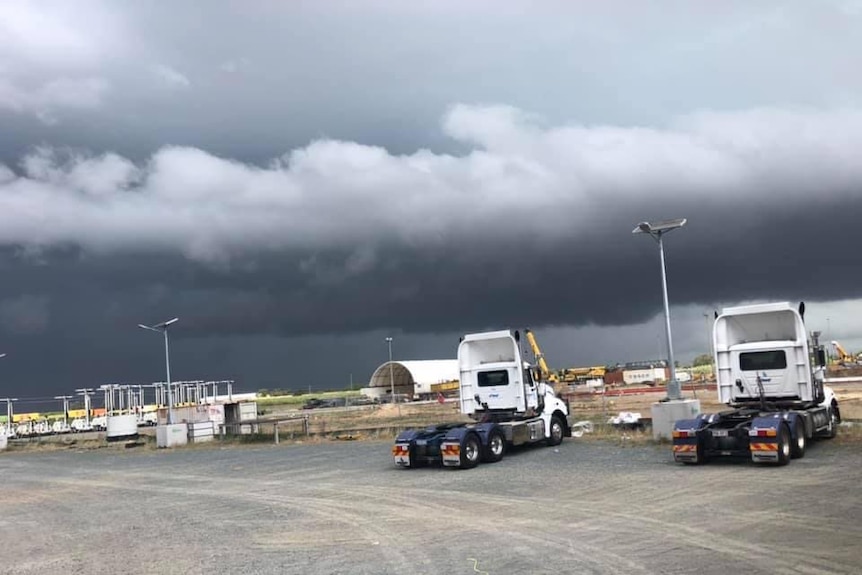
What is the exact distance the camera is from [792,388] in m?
20.3

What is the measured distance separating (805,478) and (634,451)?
712 cm

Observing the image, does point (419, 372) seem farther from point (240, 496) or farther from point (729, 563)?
point (729, 563)

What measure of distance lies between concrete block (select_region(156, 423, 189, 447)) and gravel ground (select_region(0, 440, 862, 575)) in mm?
18082

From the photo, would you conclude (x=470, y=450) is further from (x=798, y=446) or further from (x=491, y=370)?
(x=798, y=446)

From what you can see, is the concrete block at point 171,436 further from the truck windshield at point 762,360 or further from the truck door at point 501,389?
the truck windshield at point 762,360

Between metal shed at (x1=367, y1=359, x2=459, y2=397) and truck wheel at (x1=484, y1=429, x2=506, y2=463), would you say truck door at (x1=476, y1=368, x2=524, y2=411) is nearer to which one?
truck wheel at (x1=484, y1=429, x2=506, y2=463)

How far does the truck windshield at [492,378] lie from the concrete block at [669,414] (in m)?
4.55

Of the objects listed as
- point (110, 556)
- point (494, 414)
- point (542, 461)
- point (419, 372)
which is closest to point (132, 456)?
point (494, 414)

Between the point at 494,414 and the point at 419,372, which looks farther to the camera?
the point at 419,372

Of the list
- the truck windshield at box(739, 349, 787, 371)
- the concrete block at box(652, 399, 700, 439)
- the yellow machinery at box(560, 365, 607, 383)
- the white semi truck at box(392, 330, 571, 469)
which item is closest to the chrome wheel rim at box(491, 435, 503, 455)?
the white semi truck at box(392, 330, 571, 469)

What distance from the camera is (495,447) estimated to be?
22.2 meters

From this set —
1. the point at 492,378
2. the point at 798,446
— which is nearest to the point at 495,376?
the point at 492,378

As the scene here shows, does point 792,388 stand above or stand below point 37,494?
above

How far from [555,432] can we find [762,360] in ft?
23.4
